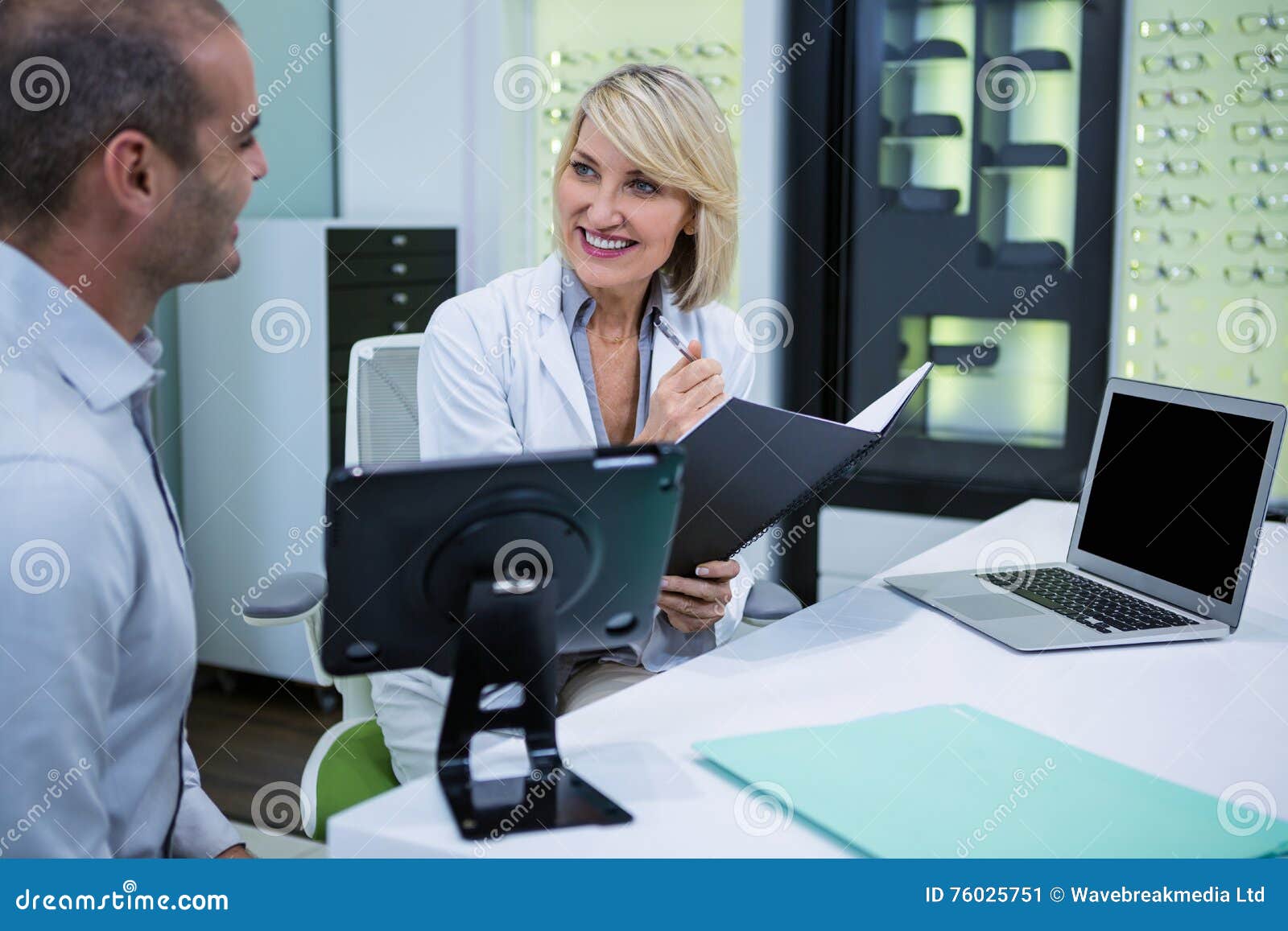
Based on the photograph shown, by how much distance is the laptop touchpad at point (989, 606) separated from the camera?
4.98 ft

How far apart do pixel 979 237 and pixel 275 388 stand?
1.81m

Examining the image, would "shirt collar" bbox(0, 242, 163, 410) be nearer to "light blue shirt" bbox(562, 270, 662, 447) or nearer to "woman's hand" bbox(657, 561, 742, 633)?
"woman's hand" bbox(657, 561, 742, 633)

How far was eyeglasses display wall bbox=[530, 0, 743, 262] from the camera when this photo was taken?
3.22m

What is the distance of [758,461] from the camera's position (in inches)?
55.2

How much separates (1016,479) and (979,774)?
220 centimetres

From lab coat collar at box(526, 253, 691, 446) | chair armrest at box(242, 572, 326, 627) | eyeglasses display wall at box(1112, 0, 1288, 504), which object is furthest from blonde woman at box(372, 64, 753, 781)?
eyeglasses display wall at box(1112, 0, 1288, 504)

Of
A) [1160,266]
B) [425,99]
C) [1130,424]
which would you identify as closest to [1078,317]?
[1160,266]

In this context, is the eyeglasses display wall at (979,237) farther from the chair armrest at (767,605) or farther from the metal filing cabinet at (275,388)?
the chair armrest at (767,605)

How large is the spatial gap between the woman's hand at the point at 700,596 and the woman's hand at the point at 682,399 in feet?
0.59

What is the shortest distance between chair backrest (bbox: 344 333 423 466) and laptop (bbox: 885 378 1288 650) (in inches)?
30.6

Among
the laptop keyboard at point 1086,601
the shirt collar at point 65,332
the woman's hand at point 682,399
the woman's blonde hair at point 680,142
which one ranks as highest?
the woman's blonde hair at point 680,142

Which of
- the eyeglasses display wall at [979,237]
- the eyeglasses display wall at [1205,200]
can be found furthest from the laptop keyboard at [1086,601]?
the eyeglasses display wall at [979,237]

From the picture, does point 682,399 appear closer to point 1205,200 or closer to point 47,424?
point 47,424

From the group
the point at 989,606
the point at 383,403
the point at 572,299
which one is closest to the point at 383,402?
the point at 383,403
